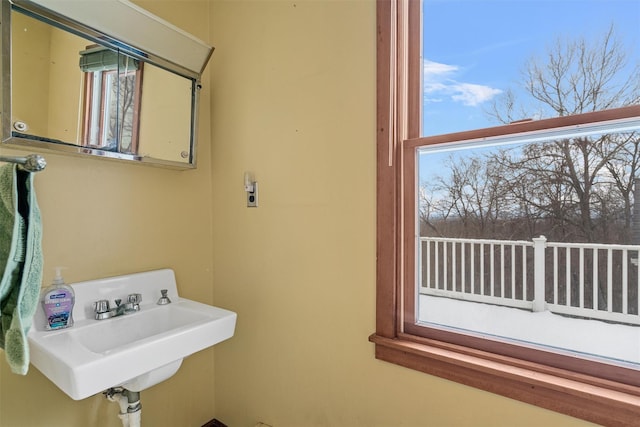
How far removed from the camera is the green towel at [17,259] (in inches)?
28.5

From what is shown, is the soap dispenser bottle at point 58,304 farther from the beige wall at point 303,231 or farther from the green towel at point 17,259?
the beige wall at point 303,231

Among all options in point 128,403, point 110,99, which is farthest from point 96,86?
point 128,403

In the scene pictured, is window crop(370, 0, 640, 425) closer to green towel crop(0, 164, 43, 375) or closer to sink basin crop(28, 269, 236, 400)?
sink basin crop(28, 269, 236, 400)

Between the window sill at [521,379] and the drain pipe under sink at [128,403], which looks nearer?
the window sill at [521,379]

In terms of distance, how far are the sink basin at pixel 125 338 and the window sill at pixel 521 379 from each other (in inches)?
24.1

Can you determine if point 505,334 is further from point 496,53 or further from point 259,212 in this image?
point 259,212

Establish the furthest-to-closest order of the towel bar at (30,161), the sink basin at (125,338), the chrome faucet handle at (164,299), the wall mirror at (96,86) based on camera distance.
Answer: the chrome faucet handle at (164,299) → the wall mirror at (96,86) → the sink basin at (125,338) → the towel bar at (30,161)

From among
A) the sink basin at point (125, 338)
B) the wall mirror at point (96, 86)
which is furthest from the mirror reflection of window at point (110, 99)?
the sink basin at point (125, 338)

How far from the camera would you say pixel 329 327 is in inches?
48.8

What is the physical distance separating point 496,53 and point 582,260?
0.66 meters

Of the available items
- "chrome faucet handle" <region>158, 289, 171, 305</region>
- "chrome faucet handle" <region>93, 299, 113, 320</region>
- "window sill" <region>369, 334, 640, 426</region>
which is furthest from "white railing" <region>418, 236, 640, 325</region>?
"chrome faucet handle" <region>93, 299, 113, 320</region>

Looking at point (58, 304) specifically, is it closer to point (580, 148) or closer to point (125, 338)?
point (125, 338)

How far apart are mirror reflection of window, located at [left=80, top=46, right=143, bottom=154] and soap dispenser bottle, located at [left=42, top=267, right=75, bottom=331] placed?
0.48m

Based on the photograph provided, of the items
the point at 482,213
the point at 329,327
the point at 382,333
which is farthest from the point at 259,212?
the point at 482,213
